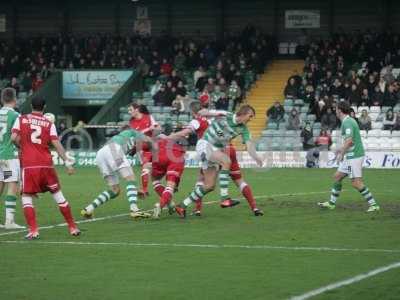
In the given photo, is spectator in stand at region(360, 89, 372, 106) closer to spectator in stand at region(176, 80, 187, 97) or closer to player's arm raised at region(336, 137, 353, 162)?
spectator in stand at region(176, 80, 187, 97)

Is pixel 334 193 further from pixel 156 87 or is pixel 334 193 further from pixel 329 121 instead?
pixel 156 87

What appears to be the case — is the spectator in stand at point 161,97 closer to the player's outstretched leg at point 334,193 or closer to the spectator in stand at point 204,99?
the spectator in stand at point 204,99

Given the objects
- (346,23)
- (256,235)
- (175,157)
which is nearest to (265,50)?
(346,23)

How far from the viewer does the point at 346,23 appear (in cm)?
4419

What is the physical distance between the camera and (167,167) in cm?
1769

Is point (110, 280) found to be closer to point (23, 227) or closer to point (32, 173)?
point (32, 173)

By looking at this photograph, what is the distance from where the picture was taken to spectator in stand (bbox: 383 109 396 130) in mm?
35584

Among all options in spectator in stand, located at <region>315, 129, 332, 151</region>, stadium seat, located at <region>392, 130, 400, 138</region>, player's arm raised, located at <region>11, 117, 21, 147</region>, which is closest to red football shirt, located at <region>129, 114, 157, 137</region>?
player's arm raised, located at <region>11, 117, 21, 147</region>

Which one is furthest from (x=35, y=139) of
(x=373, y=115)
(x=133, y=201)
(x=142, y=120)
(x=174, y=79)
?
(x=174, y=79)

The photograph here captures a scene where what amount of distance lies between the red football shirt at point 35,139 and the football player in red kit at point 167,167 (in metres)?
3.32

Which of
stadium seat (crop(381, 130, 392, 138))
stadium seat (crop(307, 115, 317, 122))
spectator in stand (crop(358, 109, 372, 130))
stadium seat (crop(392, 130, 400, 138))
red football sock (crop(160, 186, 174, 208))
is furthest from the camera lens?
stadium seat (crop(307, 115, 317, 122))

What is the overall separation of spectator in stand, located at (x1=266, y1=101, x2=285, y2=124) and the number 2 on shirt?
24.5 meters

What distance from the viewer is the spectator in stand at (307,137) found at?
35.7m

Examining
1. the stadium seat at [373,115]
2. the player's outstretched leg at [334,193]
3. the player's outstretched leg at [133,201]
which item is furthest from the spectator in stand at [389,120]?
the player's outstretched leg at [133,201]
